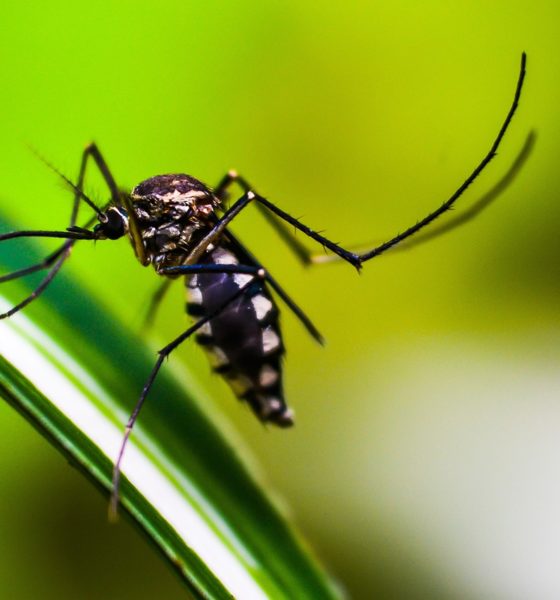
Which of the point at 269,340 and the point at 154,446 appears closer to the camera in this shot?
the point at 154,446


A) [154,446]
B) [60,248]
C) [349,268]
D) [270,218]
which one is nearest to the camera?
[154,446]

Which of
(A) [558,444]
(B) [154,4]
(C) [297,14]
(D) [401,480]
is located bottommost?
(A) [558,444]

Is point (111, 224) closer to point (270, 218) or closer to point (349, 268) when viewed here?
point (270, 218)

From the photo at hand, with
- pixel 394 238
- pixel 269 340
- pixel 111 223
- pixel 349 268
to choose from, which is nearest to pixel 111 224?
pixel 111 223

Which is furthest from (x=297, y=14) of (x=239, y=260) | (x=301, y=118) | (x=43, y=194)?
(x=239, y=260)

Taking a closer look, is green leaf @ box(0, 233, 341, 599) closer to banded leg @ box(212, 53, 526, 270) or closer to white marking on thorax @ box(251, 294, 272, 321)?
white marking on thorax @ box(251, 294, 272, 321)

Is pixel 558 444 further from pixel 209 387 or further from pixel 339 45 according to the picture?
pixel 339 45
